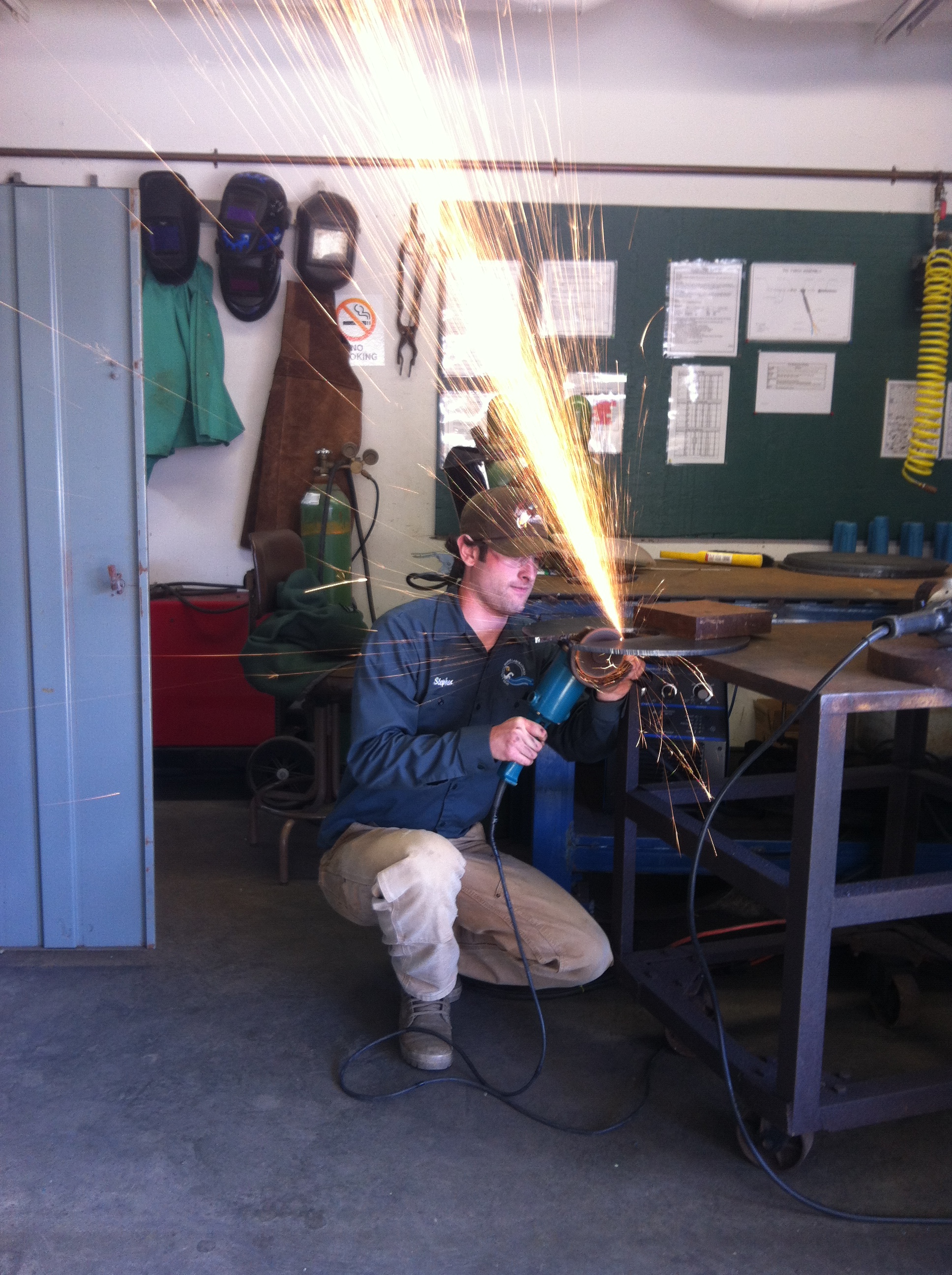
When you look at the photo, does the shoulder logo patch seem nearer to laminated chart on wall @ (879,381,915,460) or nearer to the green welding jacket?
the green welding jacket

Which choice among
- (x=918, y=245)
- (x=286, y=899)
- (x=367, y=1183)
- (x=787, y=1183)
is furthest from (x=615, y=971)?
(x=918, y=245)

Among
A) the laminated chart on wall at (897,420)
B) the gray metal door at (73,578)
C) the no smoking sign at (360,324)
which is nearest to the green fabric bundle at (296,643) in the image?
the gray metal door at (73,578)

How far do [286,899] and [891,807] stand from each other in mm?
1932

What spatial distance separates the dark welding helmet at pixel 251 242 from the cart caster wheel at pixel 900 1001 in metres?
3.80

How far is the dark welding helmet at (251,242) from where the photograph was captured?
4.46 metres

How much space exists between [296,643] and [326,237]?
2.08m

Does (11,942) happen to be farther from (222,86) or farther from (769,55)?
(769,55)

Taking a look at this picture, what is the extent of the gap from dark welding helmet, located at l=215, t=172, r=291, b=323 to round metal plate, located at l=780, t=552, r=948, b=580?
271 cm

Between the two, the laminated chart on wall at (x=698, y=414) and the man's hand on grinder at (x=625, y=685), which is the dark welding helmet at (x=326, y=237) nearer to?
the laminated chart on wall at (x=698, y=414)

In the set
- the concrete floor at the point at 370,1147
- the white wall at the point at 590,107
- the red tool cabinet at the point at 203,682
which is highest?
the white wall at the point at 590,107

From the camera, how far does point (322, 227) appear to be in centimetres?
455

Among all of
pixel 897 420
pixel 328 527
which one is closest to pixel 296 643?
pixel 328 527

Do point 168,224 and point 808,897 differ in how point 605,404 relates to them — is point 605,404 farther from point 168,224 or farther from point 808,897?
point 808,897

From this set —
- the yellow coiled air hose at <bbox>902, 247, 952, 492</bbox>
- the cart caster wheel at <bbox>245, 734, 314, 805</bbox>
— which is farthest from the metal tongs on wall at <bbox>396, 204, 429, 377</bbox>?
the yellow coiled air hose at <bbox>902, 247, 952, 492</bbox>
